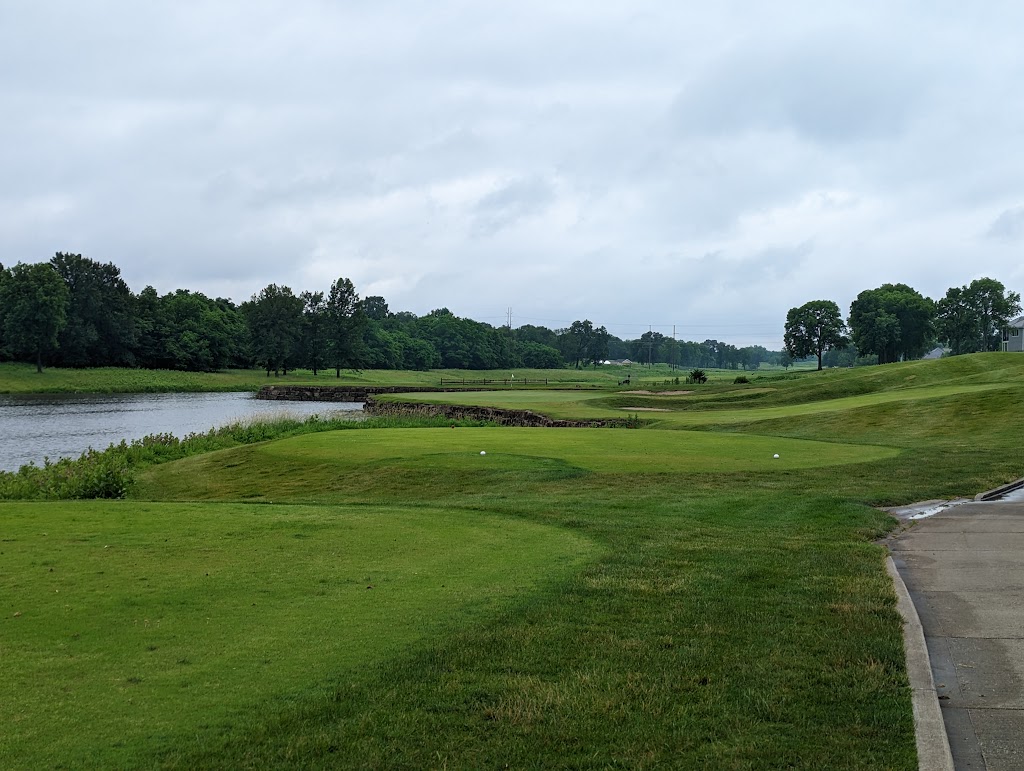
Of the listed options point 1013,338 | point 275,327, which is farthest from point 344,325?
point 1013,338

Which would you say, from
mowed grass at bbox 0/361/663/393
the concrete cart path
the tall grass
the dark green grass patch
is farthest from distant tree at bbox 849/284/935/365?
the dark green grass patch

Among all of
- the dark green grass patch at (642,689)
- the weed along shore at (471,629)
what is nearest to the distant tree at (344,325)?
the weed along shore at (471,629)

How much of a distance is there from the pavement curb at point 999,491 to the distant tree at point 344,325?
11651 cm

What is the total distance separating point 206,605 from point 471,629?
8.68 ft

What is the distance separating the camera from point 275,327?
125 m

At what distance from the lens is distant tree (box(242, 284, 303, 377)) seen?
12494 cm

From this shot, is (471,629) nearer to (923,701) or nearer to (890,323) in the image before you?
(923,701)

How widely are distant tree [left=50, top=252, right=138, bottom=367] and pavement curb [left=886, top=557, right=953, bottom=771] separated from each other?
111186mm

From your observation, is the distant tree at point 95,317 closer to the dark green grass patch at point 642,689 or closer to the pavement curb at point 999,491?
the pavement curb at point 999,491

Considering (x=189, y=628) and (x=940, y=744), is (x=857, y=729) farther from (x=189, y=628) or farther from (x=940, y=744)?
(x=189, y=628)

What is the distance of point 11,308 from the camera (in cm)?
9538

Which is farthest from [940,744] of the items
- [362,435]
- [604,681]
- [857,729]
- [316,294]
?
[316,294]

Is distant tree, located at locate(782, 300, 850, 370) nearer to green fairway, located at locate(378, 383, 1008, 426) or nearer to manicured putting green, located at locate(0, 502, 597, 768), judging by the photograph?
green fairway, located at locate(378, 383, 1008, 426)

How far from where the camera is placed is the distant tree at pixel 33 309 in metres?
94.6
